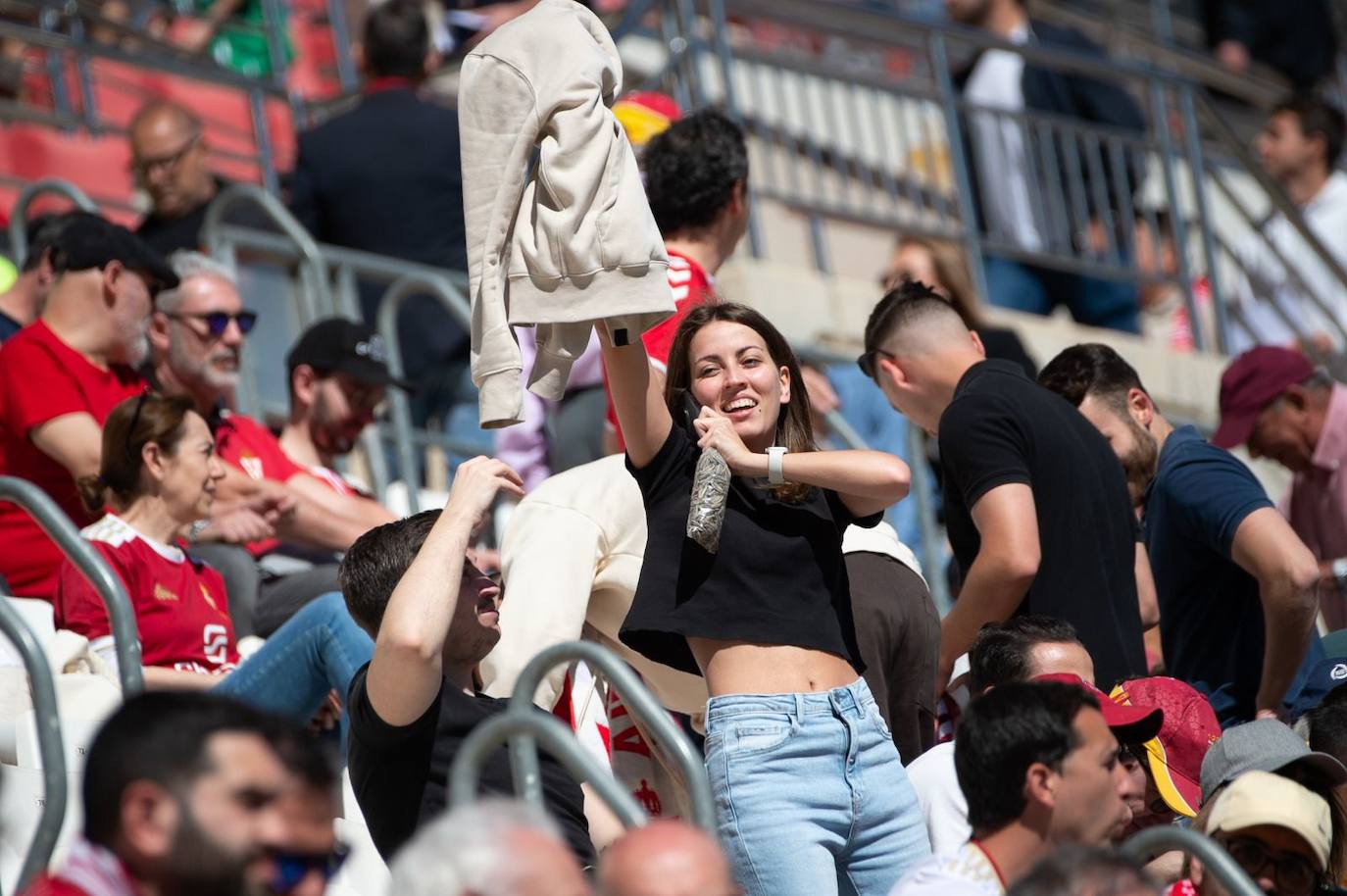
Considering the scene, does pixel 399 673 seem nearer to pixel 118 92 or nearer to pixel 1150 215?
pixel 1150 215

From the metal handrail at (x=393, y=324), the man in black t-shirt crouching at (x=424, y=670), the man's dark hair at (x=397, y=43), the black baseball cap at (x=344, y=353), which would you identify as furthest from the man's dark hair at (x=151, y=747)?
the man's dark hair at (x=397, y=43)

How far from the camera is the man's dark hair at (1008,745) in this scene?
438 cm

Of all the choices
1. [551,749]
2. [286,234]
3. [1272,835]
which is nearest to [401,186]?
[286,234]

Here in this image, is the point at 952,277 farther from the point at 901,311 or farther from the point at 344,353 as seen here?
the point at 901,311

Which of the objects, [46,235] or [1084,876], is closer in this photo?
[1084,876]

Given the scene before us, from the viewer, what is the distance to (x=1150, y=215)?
1220cm

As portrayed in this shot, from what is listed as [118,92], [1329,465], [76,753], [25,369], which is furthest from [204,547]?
[118,92]

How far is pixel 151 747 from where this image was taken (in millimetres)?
3537

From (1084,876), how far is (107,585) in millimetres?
2371

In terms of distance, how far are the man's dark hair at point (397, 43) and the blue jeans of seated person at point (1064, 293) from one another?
10.6ft

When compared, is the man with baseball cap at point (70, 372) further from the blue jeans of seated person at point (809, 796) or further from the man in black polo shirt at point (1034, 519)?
the blue jeans of seated person at point (809, 796)

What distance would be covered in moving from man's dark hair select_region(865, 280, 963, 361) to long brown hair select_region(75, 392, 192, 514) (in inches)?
80.3

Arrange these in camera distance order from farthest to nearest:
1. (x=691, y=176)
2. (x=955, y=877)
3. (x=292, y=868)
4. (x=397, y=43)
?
(x=397, y=43) < (x=691, y=176) < (x=955, y=877) < (x=292, y=868)

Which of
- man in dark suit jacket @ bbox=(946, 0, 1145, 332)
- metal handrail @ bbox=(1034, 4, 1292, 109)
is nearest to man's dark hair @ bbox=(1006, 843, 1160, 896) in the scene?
man in dark suit jacket @ bbox=(946, 0, 1145, 332)
